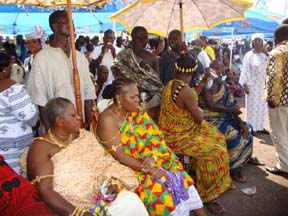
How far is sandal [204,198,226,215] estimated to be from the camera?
3487mm

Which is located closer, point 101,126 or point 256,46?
point 101,126

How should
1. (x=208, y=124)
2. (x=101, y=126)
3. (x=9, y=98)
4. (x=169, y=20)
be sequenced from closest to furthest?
(x=9, y=98) < (x=101, y=126) < (x=208, y=124) < (x=169, y=20)

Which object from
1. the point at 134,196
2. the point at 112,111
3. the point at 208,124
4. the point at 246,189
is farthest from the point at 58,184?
the point at 246,189

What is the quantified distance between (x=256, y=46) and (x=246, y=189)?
301 centimetres

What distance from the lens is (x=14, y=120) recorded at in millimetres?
2670

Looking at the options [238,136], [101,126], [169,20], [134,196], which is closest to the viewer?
[134,196]

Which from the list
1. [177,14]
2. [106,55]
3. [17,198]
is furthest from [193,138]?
[106,55]

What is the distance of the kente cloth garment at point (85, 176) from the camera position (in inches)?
88.0

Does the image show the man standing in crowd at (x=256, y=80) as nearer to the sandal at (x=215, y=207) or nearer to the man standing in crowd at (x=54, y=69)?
the sandal at (x=215, y=207)

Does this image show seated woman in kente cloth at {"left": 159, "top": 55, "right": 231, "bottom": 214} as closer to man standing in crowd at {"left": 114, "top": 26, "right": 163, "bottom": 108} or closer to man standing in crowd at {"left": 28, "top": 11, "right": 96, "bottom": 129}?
man standing in crowd at {"left": 114, "top": 26, "right": 163, "bottom": 108}

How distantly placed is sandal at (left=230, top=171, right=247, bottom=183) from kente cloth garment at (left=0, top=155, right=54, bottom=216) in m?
2.94

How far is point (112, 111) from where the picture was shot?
9.27 feet

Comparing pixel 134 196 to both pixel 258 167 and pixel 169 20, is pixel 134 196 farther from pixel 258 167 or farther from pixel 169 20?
pixel 169 20

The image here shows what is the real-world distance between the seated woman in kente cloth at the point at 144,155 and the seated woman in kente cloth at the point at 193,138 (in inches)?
23.7
